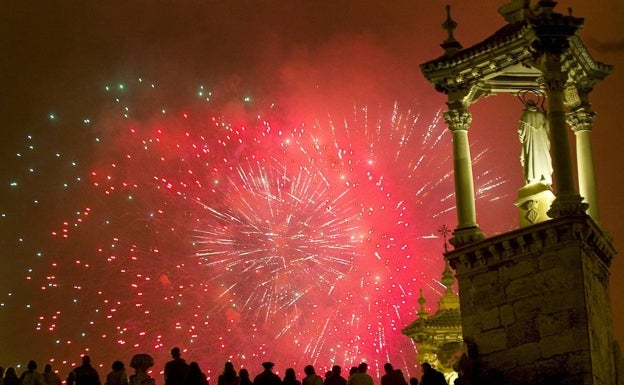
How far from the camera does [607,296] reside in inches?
1031

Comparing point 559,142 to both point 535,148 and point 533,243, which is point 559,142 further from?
point 533,243

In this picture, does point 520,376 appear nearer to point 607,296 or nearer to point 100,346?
point 607,296

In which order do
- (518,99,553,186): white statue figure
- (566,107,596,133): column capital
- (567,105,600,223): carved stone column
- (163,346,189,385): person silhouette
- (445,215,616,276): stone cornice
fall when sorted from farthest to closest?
1. (566,107,596,133): column capital
2. (567,105,600,223): carved stone column
3. (518,99,553,186): white statue figure
4. (445,215,616,276): stone cornice
5. (163,346,189,385): person silhouette

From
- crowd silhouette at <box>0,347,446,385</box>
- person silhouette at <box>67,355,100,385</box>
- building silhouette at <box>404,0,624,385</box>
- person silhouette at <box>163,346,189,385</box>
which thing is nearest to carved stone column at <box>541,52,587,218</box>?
building silhouette at <box>404,0,624,385</box>

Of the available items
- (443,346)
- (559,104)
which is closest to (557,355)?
(559,104)

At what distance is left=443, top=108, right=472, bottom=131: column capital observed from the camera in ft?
89.9

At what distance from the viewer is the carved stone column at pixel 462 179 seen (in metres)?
26.5

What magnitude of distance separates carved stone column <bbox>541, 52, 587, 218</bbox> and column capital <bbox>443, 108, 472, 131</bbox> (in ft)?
7.15

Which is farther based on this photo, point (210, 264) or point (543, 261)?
point (210, 264)

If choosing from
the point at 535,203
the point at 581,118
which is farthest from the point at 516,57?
the point at 535,203

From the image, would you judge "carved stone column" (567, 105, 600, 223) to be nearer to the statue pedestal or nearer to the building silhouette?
the building silhouette

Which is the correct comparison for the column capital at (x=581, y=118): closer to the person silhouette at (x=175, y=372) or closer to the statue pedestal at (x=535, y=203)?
the statue pedestal at (x=535, y=203)

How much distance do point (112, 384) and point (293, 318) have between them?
25.0m

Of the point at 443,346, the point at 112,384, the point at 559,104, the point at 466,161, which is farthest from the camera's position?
the point at 443,346
